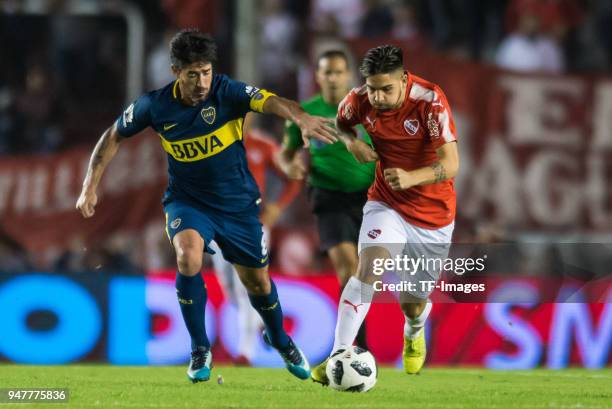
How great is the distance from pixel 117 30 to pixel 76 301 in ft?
10.3

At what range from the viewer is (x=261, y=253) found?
8.71m

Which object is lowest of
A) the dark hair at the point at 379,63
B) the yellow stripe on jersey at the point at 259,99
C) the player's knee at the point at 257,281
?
the player's knee at the point at 257,281

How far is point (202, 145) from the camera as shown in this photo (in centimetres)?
843

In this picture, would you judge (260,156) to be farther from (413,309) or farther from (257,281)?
(257,281)

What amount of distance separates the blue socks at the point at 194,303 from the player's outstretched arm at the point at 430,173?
1341mm

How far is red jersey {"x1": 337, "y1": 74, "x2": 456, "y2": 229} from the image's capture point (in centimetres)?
833

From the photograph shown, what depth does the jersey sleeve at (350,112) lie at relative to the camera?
8.52m

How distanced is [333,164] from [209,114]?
1.80 metres

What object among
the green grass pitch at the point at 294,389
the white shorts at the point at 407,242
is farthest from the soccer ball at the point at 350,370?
the white shorts at the point at 407,242

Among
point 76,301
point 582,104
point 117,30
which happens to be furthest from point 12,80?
point 582,104

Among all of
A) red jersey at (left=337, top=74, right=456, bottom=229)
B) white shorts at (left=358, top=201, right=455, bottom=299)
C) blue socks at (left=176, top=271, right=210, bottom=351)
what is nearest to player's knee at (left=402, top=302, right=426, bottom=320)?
white shorts at (left=358, top=201, right=455, bottom=299)

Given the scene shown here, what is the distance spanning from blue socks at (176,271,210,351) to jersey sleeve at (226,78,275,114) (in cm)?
107

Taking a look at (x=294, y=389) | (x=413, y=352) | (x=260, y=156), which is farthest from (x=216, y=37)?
(x=294, y=389)

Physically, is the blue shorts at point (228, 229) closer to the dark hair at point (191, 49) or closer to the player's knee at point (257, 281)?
the player's knee at point (257, 281)
